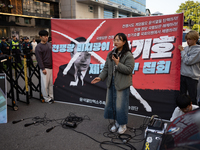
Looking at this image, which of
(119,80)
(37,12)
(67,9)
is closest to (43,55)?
(119,80)

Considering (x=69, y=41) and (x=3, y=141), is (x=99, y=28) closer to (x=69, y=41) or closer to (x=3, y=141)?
(x=69, y=41)

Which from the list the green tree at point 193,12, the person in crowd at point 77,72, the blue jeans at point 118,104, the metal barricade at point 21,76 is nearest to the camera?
the blue jeans at point 118,104

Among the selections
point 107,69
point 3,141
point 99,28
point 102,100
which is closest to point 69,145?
point 3,141

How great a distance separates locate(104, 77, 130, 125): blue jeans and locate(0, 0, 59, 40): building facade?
18815 millimetres

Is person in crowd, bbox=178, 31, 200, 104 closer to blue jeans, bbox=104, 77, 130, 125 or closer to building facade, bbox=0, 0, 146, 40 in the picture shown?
blue jeans, bbox=104, 77, 130, 125

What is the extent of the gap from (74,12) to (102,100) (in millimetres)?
25045

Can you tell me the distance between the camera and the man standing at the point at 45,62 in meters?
5.14

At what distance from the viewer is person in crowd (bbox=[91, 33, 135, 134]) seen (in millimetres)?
3312

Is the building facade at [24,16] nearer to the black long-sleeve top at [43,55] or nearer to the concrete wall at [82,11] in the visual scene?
the concrete wall at [82,11]

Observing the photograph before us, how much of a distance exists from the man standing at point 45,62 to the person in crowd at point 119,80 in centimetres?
227

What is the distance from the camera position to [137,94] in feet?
14.5

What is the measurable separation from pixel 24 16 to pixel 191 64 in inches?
835

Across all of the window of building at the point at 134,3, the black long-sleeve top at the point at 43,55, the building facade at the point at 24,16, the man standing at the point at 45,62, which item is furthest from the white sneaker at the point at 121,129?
the window of building at the point at 134,3

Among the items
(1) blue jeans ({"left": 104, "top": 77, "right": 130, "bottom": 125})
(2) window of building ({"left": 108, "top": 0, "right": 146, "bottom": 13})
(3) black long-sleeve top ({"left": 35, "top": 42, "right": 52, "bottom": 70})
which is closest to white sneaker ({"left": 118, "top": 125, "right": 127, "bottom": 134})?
(1) blue jeans ({"left": 104, "top": 77, "right": 130, "bottom": 125})
